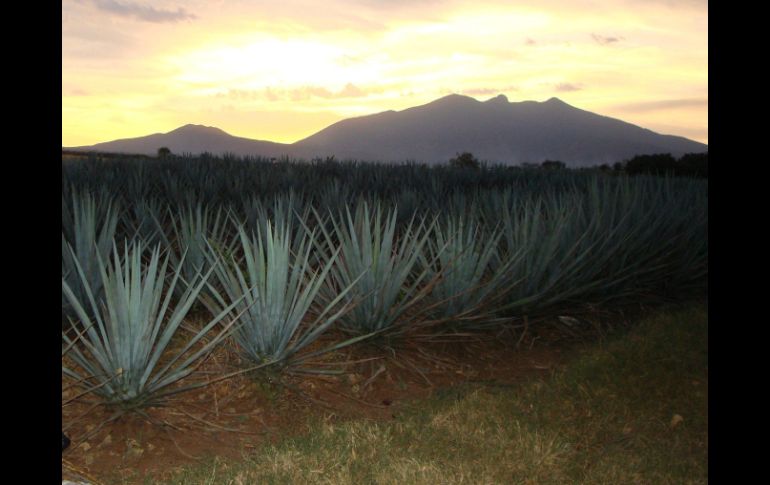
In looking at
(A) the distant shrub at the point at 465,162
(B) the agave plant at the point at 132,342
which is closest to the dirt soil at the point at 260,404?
(B) the agave plant at the point at 132,342

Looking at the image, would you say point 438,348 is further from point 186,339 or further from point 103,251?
point 103,251

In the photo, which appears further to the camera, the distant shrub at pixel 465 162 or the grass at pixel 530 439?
the distant shrub at pixel 465 162

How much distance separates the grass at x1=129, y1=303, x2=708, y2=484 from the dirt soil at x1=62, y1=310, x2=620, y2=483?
5.4 inches

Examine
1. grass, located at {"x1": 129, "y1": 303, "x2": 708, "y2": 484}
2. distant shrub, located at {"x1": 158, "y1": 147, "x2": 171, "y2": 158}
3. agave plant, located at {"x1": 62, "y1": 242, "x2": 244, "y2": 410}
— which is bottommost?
grass, located at {"x1": 129, "y1": 303, "x2": 708, "y2": 484}

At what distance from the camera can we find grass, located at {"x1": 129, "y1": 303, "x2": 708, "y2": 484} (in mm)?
2959

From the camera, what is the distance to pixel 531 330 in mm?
5113

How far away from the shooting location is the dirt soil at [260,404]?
309cm

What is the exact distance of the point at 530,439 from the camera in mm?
3355

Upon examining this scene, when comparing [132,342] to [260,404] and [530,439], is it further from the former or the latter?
[530,439]

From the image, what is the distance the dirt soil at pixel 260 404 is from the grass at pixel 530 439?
14cm

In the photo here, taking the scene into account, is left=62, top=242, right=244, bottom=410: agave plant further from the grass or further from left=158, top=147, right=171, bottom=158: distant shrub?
left=158, top=147, right=171, bottom=158: distant shrub

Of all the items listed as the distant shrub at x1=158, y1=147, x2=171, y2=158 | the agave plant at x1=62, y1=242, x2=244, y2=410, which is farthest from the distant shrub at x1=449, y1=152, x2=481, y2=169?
the agave plant at x1=62, y1=242, x2=244, y2=410

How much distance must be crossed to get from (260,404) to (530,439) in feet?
4.20

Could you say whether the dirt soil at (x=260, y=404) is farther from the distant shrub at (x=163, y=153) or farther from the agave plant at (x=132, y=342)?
the distant shrub at (x=163, y=153)
